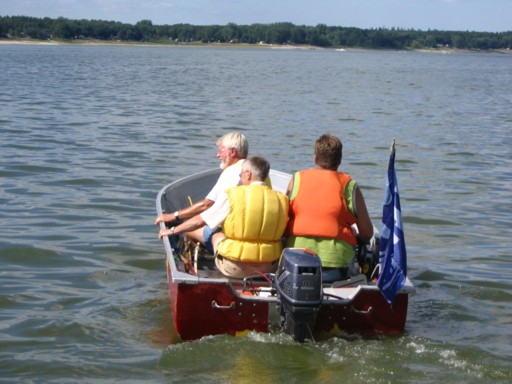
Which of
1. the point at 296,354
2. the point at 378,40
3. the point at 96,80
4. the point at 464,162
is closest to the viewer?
the point at 296,354

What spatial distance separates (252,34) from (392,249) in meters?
150

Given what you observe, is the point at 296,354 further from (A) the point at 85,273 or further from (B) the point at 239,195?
(A) the point at 85,273

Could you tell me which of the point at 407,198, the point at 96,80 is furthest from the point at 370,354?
the point at 96,80

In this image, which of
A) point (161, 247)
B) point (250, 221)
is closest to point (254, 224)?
point (250, 221)

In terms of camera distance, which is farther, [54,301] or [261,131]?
[261,131]

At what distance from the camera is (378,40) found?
528 ft

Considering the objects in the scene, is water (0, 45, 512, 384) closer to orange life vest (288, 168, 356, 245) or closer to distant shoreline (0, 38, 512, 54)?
orange life vest (288, 168, 356, 245)

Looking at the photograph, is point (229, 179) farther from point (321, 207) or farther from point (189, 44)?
point (189, 44)

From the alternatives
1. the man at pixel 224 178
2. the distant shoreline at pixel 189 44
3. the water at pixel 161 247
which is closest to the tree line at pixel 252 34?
the distant shoreline at pixel 189 44

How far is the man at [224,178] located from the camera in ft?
23.9

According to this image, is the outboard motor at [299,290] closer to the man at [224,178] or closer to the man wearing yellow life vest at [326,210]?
the man wearing yellow life vest at [326,210]

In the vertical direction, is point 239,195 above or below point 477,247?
above

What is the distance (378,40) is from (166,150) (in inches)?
5821

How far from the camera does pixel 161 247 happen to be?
32.3ft
